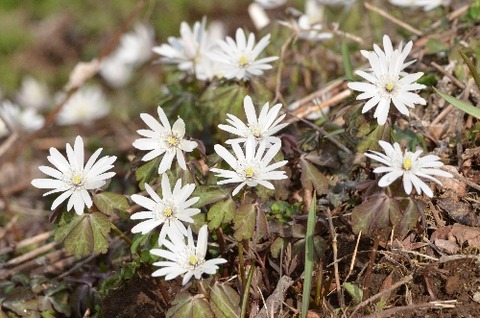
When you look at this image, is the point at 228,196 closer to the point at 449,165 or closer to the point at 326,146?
the point at 326,146

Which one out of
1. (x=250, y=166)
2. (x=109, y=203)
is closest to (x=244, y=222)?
(x=250, y=166)

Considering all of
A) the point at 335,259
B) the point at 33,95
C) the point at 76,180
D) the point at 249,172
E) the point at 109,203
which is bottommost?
the point at 335,259

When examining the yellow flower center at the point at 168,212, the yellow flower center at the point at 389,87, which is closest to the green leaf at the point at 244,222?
the yellow flower center at the point at 168,212

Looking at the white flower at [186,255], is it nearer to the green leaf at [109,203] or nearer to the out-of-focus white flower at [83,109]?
the green leaf at [109,203]

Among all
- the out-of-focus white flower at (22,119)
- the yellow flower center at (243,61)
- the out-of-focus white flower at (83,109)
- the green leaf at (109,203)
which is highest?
the out-of-focus white flower at (83,109)

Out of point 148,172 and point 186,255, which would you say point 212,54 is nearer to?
point 148,172

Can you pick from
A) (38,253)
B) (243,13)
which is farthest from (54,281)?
(243,13)

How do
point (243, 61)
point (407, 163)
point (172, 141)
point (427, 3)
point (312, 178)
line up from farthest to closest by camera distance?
1. point (427, 3)
2. point (243, 61)
3. point (312, 178)
4. point (172, 141)
5. point (407, 163)
